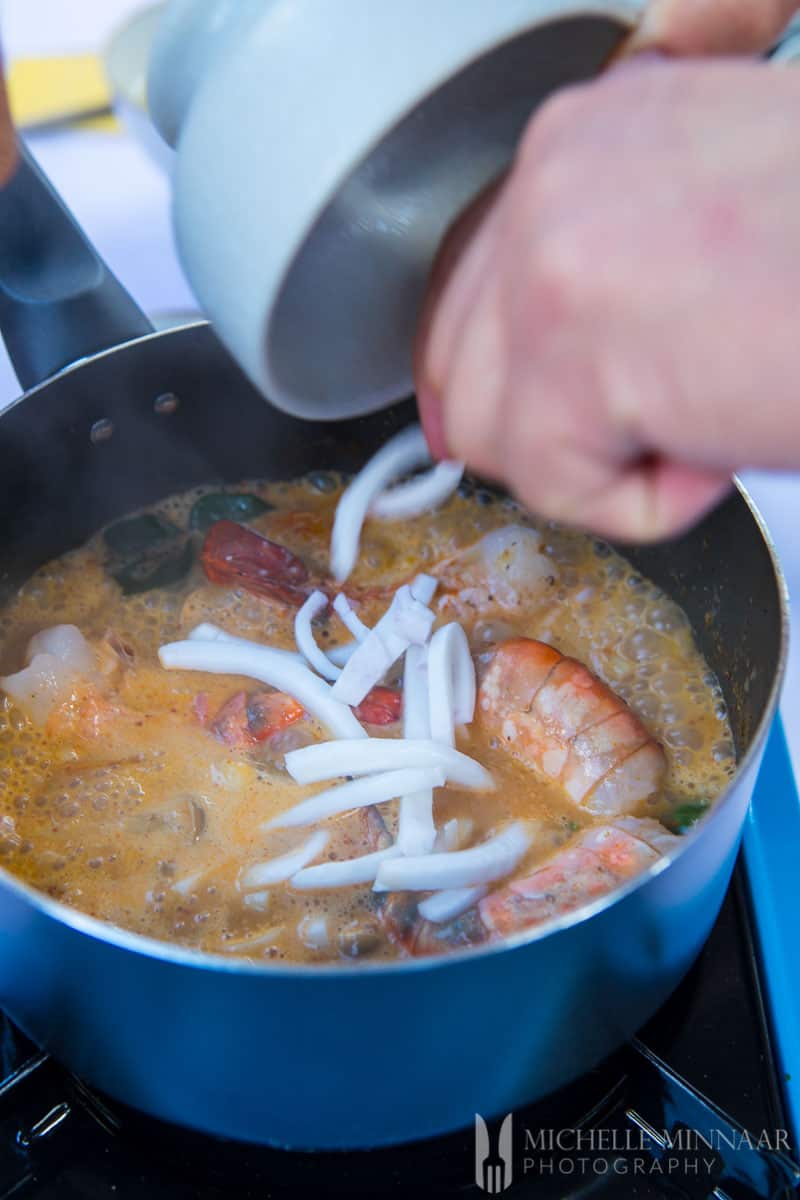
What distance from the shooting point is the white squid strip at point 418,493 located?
1.32m

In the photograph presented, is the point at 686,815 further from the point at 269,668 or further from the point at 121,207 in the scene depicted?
the point at 121,207

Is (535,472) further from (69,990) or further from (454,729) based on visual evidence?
(454,729)

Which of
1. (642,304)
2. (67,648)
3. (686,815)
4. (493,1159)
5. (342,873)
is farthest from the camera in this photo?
(67,648)

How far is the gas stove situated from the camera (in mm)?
804

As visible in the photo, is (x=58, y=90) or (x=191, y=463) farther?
(x=58, y=90)

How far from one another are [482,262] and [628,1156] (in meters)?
0.64

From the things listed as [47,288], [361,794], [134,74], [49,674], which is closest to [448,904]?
[361,794]

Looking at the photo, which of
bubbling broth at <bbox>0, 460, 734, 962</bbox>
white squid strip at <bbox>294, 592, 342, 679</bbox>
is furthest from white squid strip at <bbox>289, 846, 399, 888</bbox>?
white squid strip at <bbox>294, 592, 342, 679</bbox>

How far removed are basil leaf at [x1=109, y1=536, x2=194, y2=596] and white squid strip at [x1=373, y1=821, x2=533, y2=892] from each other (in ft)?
1.67

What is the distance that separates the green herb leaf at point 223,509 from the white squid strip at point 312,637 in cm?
17

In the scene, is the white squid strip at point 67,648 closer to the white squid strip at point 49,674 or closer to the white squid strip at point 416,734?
the white squid strip at point 49,674

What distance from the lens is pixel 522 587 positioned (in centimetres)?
124

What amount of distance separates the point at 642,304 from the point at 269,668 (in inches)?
29.6

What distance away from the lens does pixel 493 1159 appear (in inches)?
32.2
